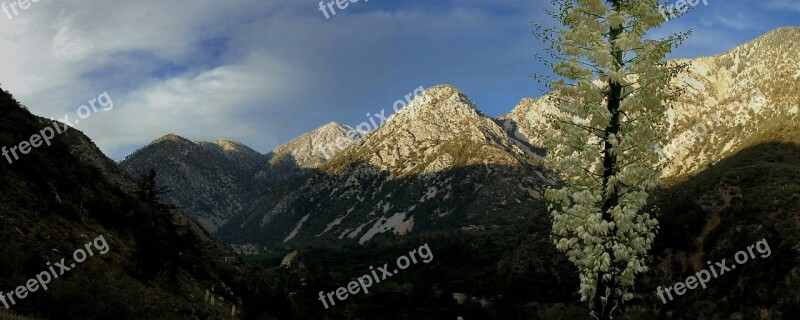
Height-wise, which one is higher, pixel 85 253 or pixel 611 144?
pixel 85 253

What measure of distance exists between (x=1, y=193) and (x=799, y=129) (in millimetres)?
163117

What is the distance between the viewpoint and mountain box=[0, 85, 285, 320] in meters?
18.9

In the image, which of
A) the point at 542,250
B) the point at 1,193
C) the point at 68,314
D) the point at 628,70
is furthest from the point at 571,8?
the point at 542,250

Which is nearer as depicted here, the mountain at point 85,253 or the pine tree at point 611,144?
the pine tree at point 611,144

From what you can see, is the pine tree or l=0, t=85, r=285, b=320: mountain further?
l=0, t=85, r=285, b=320: mountain

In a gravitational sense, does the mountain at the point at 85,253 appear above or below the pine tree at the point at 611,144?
above

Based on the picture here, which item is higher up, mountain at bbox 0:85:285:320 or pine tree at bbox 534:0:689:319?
mountain at bbox 0:85:285:320

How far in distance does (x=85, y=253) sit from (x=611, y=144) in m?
28.5

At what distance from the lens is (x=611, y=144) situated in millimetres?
9000

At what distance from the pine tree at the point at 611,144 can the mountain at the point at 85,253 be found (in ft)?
50.4

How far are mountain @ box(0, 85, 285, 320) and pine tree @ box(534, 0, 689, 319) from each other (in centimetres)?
1535

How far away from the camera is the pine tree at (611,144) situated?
8773 millimetres

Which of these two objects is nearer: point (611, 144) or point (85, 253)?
point (611, 144)

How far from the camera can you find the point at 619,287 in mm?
9164
